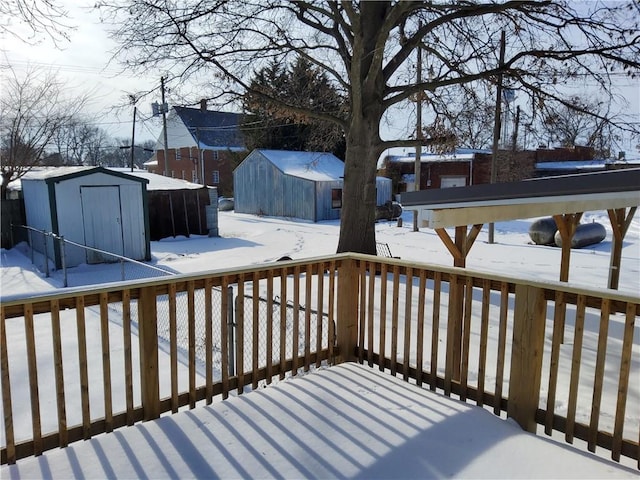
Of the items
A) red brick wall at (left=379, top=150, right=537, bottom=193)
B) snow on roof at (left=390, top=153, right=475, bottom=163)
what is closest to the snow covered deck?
snow on roof at (left=390, top=153, right=475, bottom=163)

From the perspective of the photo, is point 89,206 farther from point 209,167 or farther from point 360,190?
point 209,167

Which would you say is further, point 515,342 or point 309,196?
point 309,196

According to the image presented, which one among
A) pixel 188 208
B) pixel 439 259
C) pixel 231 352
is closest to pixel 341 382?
pixel 231 352

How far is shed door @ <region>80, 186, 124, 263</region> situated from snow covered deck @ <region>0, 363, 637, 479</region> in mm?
9374

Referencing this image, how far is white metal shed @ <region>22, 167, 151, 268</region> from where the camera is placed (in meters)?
10.5

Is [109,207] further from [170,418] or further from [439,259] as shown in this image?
[170,418]

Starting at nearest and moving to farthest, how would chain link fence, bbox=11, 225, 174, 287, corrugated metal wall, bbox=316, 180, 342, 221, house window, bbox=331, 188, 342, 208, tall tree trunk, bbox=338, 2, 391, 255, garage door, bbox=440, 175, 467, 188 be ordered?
1. tall tree trunk, bbox=338, 2, 391, 255
2. chain link fence, bbox=11, 225, 174, 287
3. corrugated metal wall, bbox=316, 180, 342, 221
4. house window, bbox=331, 188, 342, 208
5. garage door, bbox=440, 175, 467, 188

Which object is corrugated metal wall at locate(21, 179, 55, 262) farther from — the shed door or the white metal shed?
the shed door

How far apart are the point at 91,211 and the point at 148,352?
370 inches

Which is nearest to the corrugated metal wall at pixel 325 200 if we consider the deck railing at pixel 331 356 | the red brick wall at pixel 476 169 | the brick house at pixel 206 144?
the red brick wall at pixel 476 169

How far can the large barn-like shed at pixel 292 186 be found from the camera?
861 inches

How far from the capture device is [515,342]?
2957mm

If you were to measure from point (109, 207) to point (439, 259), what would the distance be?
27.6 ft

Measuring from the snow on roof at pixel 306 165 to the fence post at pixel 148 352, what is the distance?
19.0m
